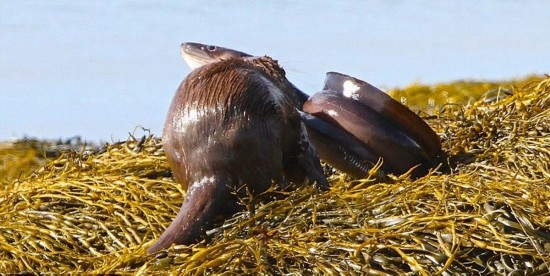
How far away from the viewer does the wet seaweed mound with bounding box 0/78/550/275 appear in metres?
3.75

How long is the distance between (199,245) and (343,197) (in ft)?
1.79

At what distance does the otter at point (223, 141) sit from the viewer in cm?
439

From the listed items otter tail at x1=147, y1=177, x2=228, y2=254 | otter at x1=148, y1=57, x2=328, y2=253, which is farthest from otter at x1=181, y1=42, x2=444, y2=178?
otter tail at x1=147, y1=177, x2=228, y2=254

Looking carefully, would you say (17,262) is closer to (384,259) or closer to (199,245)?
(199,245)

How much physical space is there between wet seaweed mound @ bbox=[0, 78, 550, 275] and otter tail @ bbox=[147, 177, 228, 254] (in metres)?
0.06

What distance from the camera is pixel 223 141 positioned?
4.45 m

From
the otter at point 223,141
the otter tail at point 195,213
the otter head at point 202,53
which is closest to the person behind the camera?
the otter tail at point 195,213

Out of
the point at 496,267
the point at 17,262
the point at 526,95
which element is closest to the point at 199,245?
the point at 17,262

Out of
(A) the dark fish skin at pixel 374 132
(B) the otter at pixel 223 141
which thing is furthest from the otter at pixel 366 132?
(B) the otter at pixel 223 141

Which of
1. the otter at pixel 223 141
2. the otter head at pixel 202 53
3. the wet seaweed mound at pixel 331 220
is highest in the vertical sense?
the otter head at pixel 202 53

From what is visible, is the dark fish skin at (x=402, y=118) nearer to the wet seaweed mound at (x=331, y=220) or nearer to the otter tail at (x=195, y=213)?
the wet seaweed mound at (x=331, y=220)

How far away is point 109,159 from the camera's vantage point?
5.77m

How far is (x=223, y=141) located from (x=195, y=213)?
12.1 inches

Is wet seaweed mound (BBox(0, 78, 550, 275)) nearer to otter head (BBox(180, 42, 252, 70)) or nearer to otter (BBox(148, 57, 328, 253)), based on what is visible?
otter (BBox(148, 57, 328, 253))
